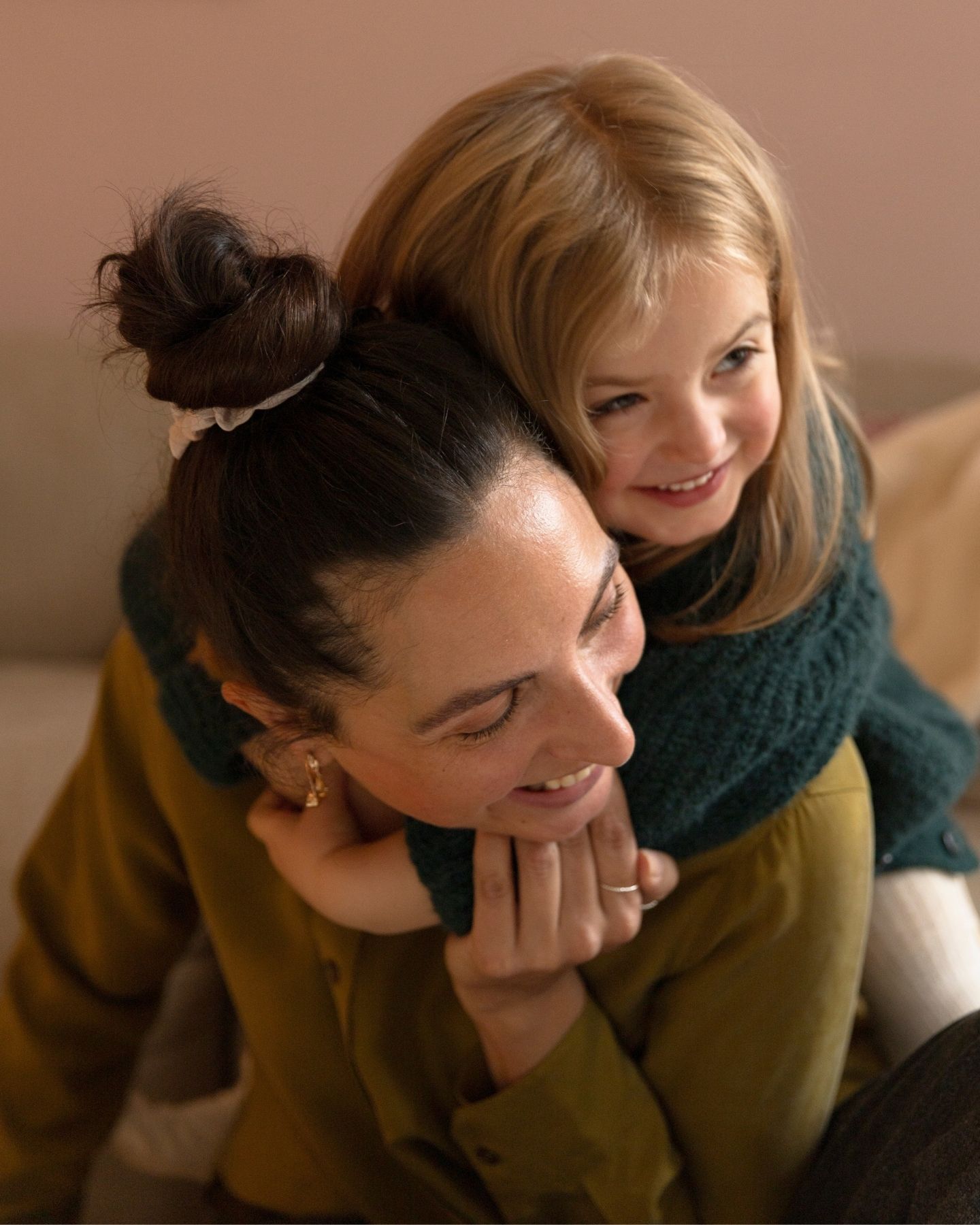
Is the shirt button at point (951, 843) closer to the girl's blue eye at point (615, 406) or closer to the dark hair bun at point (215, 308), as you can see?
the girl's blue eye at point (615, 406)

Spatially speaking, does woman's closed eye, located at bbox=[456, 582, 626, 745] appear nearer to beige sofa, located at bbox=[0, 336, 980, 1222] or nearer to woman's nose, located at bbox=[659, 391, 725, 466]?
woman's nose, located at bbox=[659, 391, 725, 466]

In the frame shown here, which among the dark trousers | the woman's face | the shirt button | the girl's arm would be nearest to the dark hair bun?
the woman's face

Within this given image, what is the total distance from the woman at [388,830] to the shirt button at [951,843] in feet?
0.92

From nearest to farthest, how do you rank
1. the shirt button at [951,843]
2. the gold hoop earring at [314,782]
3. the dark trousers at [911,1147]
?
the dark trousers at [911,1147], the gold hoop earring at [314,782], the shirt button at [951,843]

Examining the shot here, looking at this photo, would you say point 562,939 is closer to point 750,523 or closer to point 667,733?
point 667,733

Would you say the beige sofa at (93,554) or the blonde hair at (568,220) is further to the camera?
the beige sofa at (93,554)

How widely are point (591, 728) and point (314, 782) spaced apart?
10.3 inches

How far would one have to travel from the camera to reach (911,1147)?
2.76 feet

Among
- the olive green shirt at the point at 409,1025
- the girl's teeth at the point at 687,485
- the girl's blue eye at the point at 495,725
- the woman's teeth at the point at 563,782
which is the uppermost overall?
the girl's teeth at the point at 687,485

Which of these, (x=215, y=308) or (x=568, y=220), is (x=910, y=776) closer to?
(x=568, y=220)

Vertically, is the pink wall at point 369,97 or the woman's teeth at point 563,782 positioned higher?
the pink wall at point 369,97

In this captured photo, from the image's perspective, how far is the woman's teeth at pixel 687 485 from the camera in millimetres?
909

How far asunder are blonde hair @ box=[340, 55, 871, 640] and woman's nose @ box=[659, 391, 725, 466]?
6 centimetres

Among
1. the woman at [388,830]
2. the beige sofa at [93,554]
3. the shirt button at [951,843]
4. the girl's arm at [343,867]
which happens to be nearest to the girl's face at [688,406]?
the woman at [388,830]
